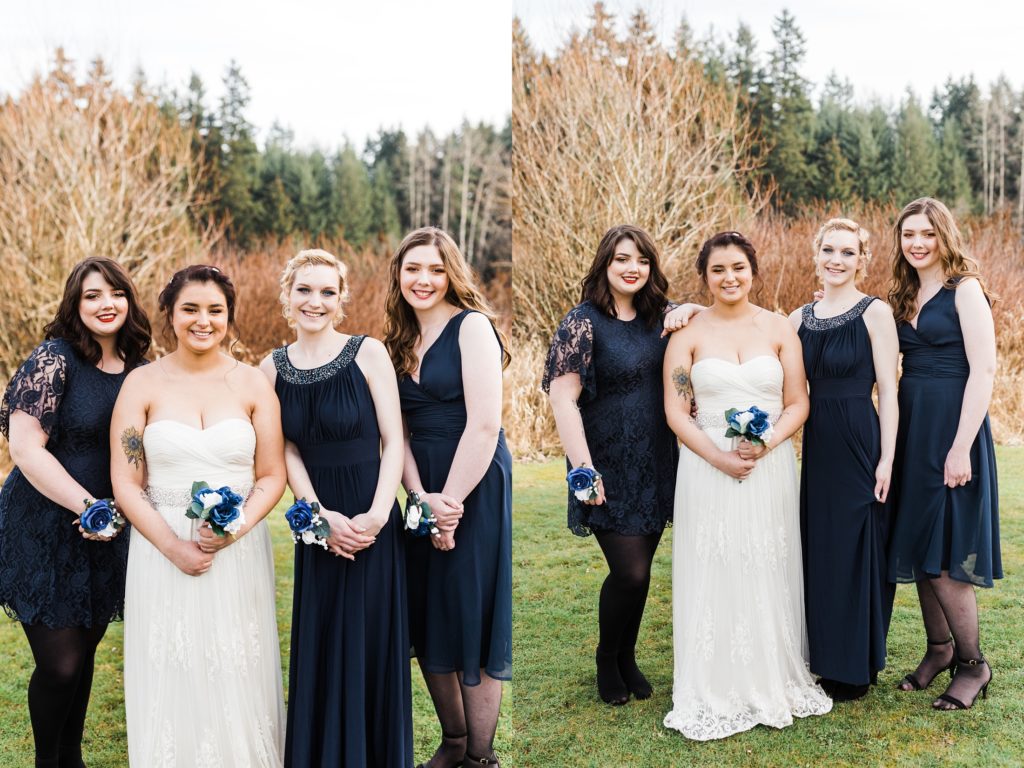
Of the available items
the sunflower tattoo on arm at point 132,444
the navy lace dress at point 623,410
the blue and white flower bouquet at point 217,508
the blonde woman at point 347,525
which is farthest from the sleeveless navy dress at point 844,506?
the sunflower tattoo on arm at point 132,444

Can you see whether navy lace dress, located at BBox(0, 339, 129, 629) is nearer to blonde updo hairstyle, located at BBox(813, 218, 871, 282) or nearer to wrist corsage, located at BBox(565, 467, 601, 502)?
wrist corsage, located at BBox(565, 467, 601, 502)

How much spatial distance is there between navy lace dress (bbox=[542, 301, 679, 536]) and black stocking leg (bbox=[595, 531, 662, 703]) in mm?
75

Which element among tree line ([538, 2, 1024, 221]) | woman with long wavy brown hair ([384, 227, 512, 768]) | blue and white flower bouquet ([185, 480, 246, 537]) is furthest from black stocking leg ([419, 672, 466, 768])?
tree line ([538, 2, 1024, 221])

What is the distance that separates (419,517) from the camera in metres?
3.10

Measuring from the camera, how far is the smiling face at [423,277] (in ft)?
10.7

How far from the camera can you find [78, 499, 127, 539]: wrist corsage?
2.88 metres

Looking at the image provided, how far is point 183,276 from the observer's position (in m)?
2.93

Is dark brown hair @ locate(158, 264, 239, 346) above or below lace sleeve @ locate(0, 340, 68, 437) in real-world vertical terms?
above

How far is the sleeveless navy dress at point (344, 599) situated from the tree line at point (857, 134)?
816 cm

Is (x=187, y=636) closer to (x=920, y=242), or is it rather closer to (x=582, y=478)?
(x=582, y=478)

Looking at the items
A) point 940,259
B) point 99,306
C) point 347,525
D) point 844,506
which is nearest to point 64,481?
point 99,306

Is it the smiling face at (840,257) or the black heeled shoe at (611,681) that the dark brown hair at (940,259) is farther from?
the black heeled shoe at (611,681)

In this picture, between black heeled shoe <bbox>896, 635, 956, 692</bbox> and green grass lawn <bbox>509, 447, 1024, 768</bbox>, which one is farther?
black heeled shoe <bbox>896, 635, 956, 692</bbox>

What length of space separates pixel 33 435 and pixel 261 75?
9.38m
